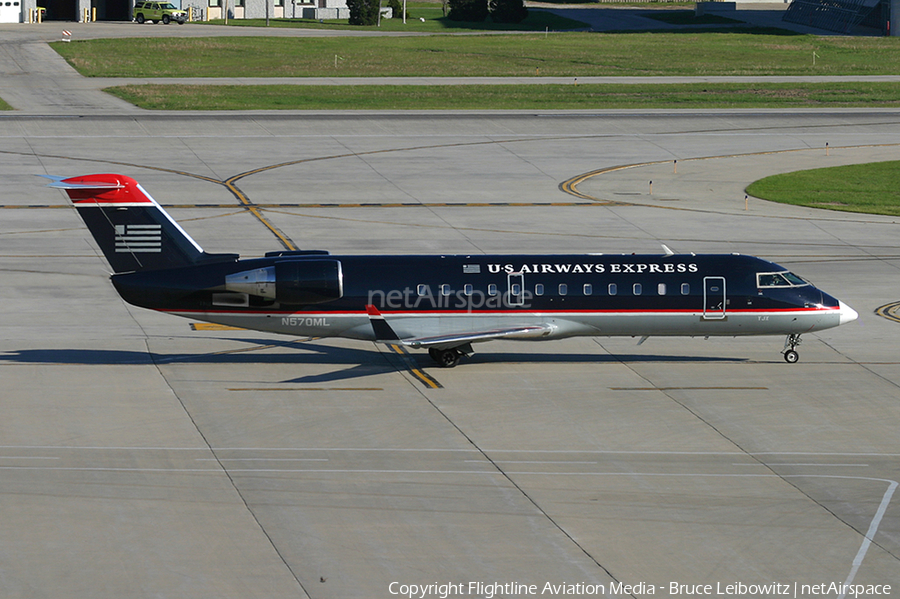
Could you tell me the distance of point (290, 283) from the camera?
111ft

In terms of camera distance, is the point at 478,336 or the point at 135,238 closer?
the point at 478,336

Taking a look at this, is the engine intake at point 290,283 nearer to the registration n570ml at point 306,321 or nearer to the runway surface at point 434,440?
the registration n570ml at point 306,321

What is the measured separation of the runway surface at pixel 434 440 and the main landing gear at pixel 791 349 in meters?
0.45

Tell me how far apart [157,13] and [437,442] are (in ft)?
450

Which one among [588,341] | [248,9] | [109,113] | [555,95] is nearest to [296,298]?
[588,341]

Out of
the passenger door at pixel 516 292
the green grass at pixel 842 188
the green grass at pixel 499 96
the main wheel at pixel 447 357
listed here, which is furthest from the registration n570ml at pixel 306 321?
the green grass at pixel 499 96

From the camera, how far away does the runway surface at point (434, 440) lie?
850 inches

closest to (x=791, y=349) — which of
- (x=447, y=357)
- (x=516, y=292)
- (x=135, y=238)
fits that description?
(x=516, y=292)

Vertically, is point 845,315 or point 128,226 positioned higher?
point 128,226

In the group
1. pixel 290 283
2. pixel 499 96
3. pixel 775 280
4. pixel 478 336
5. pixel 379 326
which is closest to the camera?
pixel 379 326

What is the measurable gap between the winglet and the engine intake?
1.03m

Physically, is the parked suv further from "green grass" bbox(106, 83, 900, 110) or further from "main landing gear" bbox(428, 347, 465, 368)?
"main landing gear" bbox(428, 347, 465, 368)

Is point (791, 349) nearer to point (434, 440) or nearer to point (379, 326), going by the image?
point (379, 326)

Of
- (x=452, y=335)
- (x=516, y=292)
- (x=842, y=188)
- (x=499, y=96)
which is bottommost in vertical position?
(x=452, y=335)
